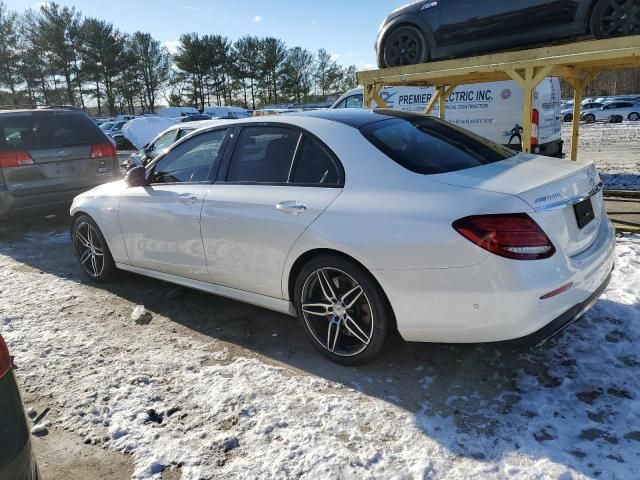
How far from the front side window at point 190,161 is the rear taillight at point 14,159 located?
11.5 ft

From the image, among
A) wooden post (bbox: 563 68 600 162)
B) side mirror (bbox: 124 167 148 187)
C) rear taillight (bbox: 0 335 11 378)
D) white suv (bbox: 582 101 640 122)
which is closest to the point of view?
rear taillight (bbox: 0 335 11 378)

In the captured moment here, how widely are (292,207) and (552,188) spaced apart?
1504mm

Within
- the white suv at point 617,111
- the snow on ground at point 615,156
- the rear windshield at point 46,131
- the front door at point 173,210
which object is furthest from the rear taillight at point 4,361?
the white suv at point 617,111

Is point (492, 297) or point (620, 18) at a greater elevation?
point (620, 18)

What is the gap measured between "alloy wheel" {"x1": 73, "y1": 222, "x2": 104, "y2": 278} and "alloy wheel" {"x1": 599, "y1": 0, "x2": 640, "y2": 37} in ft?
19.7

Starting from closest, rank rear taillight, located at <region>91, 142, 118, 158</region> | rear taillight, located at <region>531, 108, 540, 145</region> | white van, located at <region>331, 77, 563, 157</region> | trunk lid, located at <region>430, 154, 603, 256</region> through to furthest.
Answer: trunk lid, located at <region>430, 154, 603, 256</region> → rear taillight, located at <region>91, 142, 118, 158</region> → rear taillight, located at <region>531, 108, 540, 145</region> → white van, located at <region>331, 77, 563, 157</region>

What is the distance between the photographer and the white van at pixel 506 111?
9.66 metres

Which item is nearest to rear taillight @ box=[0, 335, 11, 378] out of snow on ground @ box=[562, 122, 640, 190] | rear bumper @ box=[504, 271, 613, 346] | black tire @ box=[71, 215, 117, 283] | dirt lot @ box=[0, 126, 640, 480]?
→ dirt lot @ box=[0, 126, 640, 480]

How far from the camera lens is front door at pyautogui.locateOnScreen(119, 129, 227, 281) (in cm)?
390

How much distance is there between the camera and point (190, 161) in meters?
4.13

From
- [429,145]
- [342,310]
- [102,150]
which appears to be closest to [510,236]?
[429,145]

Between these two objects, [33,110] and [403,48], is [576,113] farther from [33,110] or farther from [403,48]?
[33,110]

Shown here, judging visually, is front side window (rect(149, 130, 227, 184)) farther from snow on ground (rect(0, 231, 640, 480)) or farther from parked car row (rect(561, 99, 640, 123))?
parked car row (rect(561, 99, 640, 123))

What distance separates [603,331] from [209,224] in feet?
9.27
